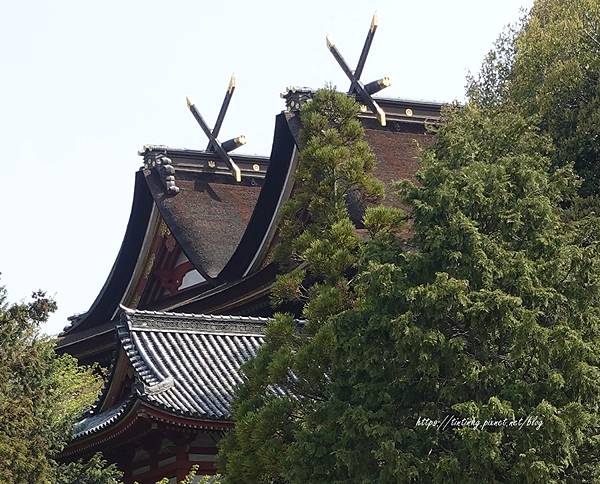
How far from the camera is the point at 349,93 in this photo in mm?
22938

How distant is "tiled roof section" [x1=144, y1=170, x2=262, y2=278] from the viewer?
2375 centimetres

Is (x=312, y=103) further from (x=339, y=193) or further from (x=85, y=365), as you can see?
(x=85, y=365)

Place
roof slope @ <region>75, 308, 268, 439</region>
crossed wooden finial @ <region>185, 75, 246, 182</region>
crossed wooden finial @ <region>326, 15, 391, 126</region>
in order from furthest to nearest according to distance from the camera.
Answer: crossed wooden finial @ <region>185, 75, 246, 182</region> < crossed wooden finial @ <region>326, 15, 391, 126</region> < roof slope @ <region>75, 308, 268, 439</region>

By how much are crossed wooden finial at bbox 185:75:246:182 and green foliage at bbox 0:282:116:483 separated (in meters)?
15.4

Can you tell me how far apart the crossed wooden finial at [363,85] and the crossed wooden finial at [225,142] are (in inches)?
174

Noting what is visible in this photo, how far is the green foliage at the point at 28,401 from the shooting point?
10.9m

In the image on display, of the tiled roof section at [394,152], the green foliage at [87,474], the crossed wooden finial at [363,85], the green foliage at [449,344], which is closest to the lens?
→ the green foliage at [449,344]

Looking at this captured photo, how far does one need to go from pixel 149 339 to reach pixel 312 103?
20.0 ft

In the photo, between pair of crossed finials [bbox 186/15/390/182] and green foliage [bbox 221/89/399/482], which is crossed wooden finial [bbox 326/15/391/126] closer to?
pair of crossed finials [bbox 186/15/390/182]

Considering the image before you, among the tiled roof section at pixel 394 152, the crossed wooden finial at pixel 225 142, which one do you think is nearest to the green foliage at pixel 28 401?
the tiled roof section at pixel 394 152

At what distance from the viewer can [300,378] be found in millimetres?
10406

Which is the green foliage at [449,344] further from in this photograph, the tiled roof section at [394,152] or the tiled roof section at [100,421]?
the tiled roof section at [394,152]

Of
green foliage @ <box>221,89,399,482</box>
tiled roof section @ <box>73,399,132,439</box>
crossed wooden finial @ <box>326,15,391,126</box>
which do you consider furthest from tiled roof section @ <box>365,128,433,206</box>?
green foliage @ <box>221,89,399,482</box>

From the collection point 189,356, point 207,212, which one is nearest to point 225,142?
point 207,212
